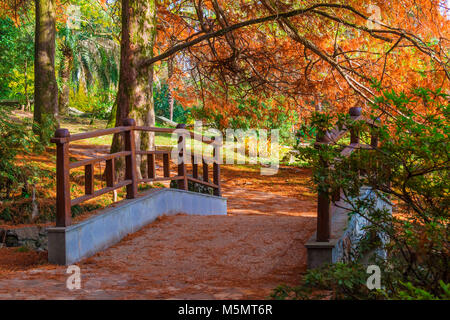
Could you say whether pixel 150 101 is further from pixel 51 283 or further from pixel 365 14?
pixel 51 283

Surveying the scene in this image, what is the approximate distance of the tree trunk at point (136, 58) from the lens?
10.3 meters

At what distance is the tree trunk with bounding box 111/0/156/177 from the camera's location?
33.9ft

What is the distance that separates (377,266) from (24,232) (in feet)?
18.4

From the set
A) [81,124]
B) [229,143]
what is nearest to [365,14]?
[229,143]

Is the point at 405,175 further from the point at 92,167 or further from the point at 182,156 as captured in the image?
the point at 182,156

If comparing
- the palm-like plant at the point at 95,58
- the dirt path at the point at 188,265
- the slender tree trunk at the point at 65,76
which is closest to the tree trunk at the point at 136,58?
the dirt path at the point at 188,265

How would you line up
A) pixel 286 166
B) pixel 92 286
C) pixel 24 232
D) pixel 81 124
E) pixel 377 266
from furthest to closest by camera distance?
pixel 81 124 → pixel 286 166 → pixel 24 232 → pixel 92 286 → pixel 377 266

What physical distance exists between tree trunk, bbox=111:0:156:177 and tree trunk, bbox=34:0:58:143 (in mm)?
4238

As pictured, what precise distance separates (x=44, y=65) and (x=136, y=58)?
5041 millimetres

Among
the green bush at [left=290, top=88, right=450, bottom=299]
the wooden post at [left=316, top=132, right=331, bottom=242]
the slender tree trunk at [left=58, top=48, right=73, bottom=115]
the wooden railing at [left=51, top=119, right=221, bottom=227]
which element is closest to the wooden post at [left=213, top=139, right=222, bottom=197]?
the wooden railing at [left=51, top=119, right=221, bottom=227]

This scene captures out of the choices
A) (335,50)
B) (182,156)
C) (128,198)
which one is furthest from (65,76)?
(128,198)

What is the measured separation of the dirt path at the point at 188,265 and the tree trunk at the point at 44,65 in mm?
7799

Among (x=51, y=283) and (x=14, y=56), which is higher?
(x=14, y=56)

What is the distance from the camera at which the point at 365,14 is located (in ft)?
28.5
